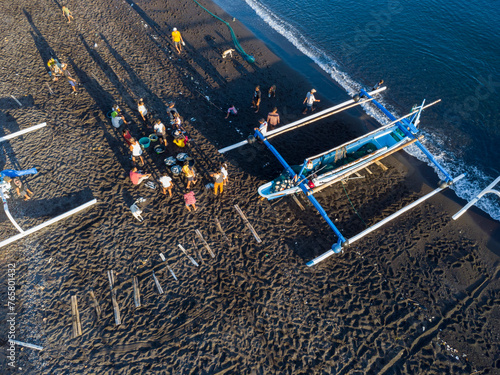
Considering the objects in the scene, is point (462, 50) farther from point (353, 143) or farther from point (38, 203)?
point (38, 203)

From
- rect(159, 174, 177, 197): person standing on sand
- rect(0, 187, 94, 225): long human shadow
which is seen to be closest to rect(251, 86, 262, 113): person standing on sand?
rect(159, 174, 177, 197): person standing on sand

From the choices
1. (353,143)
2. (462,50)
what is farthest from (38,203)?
(462,50)

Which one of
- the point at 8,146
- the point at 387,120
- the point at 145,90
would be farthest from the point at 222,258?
the point at 387,120

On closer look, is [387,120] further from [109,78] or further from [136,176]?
[109,78]

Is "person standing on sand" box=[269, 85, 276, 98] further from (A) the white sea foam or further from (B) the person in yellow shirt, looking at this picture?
(B) the person in yellow shirt

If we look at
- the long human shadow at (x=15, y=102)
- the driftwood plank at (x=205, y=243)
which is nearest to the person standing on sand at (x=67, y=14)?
the long human shadow at (x=15, y=102)
